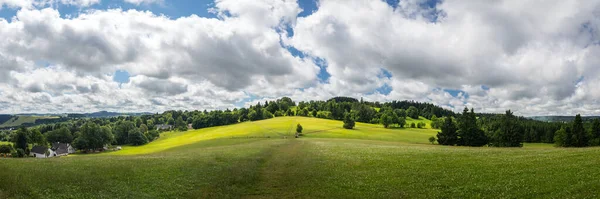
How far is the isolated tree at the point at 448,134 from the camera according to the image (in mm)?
80250

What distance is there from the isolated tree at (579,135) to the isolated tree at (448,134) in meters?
33.4

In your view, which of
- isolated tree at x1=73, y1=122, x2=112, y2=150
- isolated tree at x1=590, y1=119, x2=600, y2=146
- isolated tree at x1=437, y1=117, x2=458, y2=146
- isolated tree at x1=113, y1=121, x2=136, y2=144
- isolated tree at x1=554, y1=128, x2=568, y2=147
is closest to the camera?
isolated tree at x1=590, y1=119, x2=600, y2=146

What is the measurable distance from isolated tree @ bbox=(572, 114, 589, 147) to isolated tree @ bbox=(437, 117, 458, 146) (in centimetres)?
3345

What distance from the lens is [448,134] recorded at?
266 ft

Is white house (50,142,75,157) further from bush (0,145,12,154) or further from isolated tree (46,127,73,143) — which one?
isolated tree (46,127,73,143)

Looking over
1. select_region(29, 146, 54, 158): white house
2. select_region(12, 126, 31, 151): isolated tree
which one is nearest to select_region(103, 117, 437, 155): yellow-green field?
select_region(29, 146, 54, 158): white house

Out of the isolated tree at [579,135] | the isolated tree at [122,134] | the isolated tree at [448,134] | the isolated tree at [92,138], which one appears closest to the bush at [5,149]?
the isolated tree at [92,138]

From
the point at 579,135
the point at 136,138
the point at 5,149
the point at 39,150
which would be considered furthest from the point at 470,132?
the point at 5,149

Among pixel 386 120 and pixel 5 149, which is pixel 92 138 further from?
pixel 386 120

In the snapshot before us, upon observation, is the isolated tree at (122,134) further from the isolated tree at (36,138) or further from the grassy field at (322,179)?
the grassy field at (322,179)

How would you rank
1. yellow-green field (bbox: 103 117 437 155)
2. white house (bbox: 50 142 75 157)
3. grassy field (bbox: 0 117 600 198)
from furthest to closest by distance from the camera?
1. white house (bbox: 50 142 75 157)
2. yellow-green field (bbox: 103 117 437 155)
3. grassy field (bbox: 0 117 600 198)

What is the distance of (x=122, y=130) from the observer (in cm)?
14950

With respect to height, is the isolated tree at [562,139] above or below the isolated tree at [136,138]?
above

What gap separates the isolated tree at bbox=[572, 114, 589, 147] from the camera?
8137 cm
